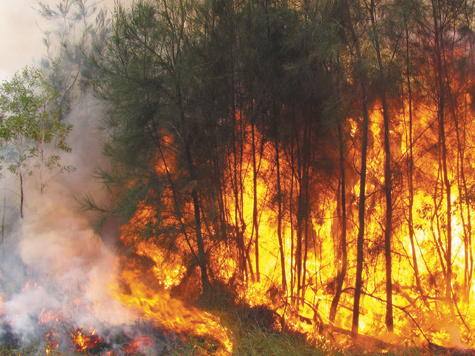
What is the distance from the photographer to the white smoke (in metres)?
4.68

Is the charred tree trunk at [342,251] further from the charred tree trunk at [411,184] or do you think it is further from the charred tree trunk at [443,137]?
the charred tree trunk at [443,137]

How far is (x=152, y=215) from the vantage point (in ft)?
21.7

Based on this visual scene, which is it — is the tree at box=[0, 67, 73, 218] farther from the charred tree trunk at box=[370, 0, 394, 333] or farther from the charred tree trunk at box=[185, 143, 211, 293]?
the charred tree trunk at box=[370, 0, 394, 333]

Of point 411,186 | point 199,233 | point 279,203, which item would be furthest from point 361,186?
point 199,233

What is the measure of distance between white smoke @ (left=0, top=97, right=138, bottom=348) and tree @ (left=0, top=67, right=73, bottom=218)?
1.08 ft

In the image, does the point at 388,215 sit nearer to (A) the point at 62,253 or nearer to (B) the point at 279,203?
(B) the point at 279,203

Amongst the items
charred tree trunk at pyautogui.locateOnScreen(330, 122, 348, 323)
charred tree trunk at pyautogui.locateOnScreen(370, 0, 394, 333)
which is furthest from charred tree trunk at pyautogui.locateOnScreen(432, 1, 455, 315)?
charred tree trunk at pyautogui.locateOnScreen(330, 122, 348, 323)

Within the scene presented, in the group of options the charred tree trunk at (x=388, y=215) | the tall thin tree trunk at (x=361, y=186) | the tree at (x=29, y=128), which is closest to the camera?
the tall thin tree trunk at (x=361, y=186)

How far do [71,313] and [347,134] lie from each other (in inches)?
168

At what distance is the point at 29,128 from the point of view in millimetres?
7402

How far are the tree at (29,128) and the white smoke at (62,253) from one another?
0.33 metres

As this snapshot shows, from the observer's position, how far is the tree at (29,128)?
736 centimetres

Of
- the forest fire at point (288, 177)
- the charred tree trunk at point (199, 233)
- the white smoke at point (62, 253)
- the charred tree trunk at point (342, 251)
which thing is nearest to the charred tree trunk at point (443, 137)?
the forest fire at point (288, 177)

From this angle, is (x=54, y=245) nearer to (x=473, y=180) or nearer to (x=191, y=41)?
(x=191, y=41)
